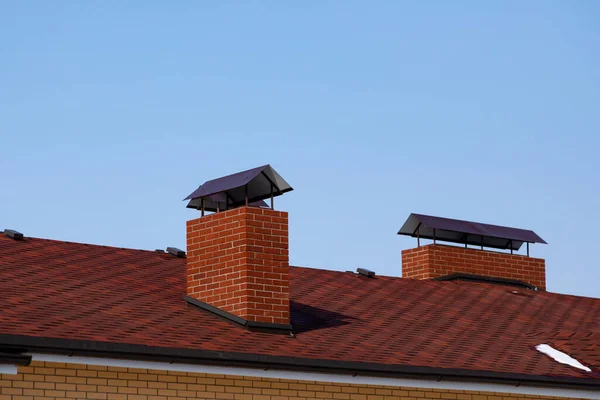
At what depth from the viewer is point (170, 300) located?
57.4ft

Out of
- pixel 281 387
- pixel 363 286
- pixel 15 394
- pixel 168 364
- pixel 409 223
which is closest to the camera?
pixel 15 394

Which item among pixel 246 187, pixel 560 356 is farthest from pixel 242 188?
pixel 560 356

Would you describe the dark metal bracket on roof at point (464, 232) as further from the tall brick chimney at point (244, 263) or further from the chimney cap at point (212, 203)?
the tall brick chimney at point (244, 263)

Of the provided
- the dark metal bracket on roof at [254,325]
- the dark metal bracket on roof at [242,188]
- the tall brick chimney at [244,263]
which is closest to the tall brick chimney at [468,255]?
the dark metal bracket on roof at [242,188]

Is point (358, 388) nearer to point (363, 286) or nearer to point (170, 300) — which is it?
point (170, 300)

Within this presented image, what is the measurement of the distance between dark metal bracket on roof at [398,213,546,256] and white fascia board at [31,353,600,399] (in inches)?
338

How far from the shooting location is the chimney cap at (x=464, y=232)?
2609 cm

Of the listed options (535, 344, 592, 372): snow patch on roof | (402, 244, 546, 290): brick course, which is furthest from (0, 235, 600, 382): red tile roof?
(402, 244, 546, 290): brick course

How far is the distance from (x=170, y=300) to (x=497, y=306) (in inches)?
298

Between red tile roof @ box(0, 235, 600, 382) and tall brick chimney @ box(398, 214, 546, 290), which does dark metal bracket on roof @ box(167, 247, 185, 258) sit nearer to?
red tile roof @ box(0, 235, 600, 382)

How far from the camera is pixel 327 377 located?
1558 cm

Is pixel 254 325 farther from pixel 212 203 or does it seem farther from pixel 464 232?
pixel 464 232

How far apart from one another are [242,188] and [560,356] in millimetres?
5808

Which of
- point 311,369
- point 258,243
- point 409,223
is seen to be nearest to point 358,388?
point 311,369
